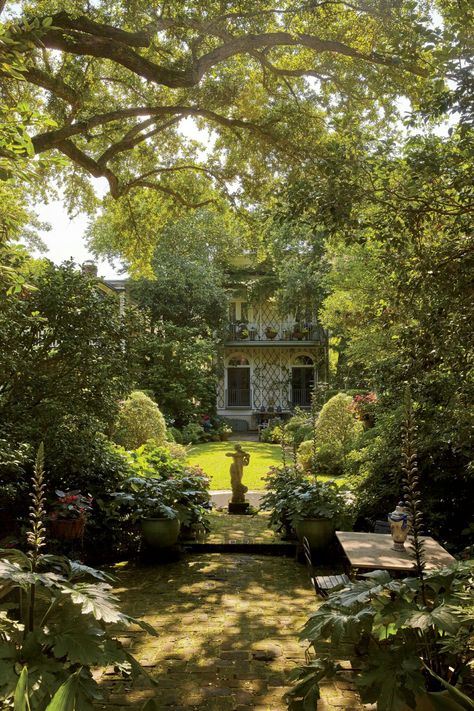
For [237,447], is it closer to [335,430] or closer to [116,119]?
[335,430]

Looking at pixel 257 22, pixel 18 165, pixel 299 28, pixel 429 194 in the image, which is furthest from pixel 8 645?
pixel 299 28

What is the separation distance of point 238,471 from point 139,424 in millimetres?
4374

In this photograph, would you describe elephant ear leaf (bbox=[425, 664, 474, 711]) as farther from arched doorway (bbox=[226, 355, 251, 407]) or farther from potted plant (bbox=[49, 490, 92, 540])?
arched doorway (bbox=[226, 355, 251, 407])

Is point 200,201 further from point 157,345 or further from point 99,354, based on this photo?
point 157,345

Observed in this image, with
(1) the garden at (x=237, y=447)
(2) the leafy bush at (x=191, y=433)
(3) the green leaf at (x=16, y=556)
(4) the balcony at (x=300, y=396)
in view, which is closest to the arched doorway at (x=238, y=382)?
(4) the balcony at (x=300, y=396)

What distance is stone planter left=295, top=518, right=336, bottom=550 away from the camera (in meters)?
7.19

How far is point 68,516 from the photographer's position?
639 cm

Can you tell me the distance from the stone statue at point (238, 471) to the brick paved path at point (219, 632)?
2.51 metres

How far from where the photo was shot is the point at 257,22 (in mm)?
8148

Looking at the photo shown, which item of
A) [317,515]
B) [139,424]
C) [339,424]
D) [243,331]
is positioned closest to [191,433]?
[139,424]

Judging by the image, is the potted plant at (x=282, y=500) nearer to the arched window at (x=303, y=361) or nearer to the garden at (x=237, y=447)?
the garden at (x=237, y=447)

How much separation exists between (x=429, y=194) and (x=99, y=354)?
446 centimetres

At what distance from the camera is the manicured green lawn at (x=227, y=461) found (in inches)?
521

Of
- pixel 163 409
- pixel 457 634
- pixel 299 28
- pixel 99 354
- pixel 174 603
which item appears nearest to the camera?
pixel 457 634
